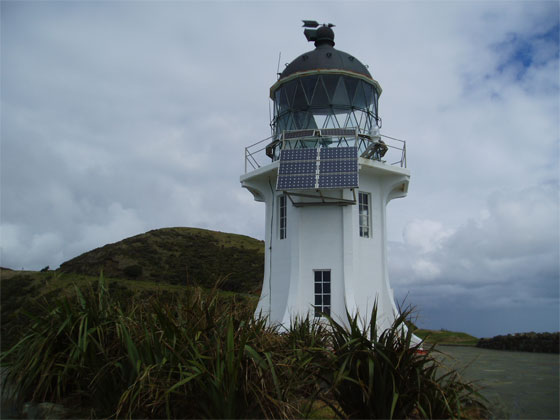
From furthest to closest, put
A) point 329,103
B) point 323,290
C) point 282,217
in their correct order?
point 282,217
point 329,103
point 323,290

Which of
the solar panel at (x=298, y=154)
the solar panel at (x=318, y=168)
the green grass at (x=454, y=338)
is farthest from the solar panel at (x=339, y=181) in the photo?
the green grass at (x=454, y=338)

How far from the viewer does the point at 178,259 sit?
42.3 m

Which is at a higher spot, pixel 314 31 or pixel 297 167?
pixel 314 31

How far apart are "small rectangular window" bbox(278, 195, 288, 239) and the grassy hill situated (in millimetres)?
18038

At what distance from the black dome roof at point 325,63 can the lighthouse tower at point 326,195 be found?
4 centimetres

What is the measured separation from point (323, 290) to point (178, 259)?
96.5 feet

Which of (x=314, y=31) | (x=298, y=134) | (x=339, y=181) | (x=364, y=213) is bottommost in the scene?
(x=364, y=213)

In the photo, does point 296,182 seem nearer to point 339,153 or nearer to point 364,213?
point 339,153

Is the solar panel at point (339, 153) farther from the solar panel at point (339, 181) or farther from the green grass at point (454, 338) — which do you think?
the green grass at point (454, 338)

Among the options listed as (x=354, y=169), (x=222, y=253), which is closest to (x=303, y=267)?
(x=354, y=169)

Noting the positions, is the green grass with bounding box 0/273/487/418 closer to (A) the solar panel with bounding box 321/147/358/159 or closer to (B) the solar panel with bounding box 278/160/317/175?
(B) the solar panel with bounding box 278/160/317/175

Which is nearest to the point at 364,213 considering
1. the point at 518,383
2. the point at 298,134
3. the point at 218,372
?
the point at 298,134

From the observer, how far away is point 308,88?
15883 millimetres

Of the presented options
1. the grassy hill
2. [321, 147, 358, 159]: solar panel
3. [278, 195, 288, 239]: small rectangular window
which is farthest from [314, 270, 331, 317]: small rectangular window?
the grassy hill
